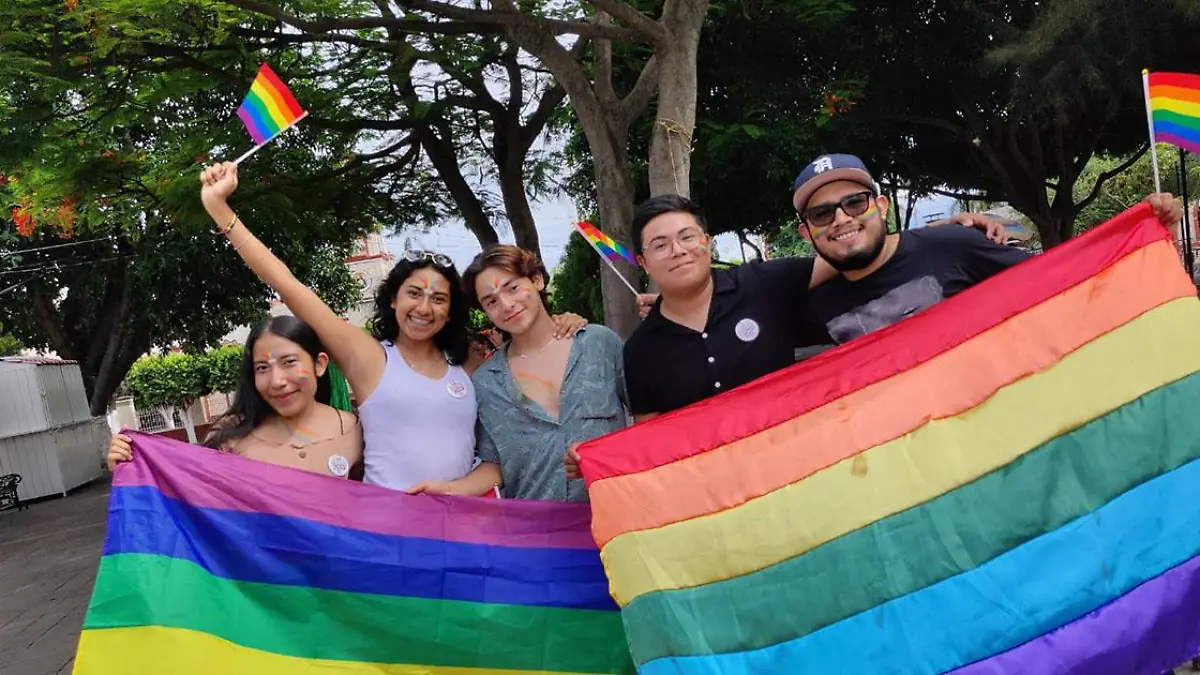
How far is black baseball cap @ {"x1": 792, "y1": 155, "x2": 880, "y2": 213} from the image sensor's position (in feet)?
10.4

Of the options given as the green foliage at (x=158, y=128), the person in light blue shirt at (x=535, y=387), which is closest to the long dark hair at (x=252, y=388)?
the person in light blue shirt at (x=535, y=387)

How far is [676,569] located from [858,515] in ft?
1.84

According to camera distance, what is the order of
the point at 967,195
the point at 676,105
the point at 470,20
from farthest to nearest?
the point at 967,195 → the point at 470,20 → the point at 676,105

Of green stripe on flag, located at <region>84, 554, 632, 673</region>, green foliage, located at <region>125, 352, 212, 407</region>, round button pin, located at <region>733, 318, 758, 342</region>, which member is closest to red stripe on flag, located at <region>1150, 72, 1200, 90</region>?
round button pin, located at <region>733, 318, 758, 342</region>

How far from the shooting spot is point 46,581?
10039 millimetres

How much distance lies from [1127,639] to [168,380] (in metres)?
34.1

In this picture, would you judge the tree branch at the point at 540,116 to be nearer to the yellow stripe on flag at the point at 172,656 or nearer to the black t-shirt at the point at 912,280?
the black t-shirt at the point at 912,280

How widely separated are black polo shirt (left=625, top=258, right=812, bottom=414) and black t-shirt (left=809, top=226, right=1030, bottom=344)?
13cm

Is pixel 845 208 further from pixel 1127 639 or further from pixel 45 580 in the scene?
pixel 45 580

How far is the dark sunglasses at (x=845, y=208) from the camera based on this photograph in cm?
317

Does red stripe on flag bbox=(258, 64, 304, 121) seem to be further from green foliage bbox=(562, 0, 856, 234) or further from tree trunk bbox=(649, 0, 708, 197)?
green foliage bbox=(562, 0, 856, 234)

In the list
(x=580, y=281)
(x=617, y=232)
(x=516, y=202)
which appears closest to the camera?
(x=617, y=232)

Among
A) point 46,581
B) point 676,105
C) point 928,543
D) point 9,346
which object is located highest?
point 9,346

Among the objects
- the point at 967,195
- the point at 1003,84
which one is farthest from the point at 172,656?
the point at 967,195
